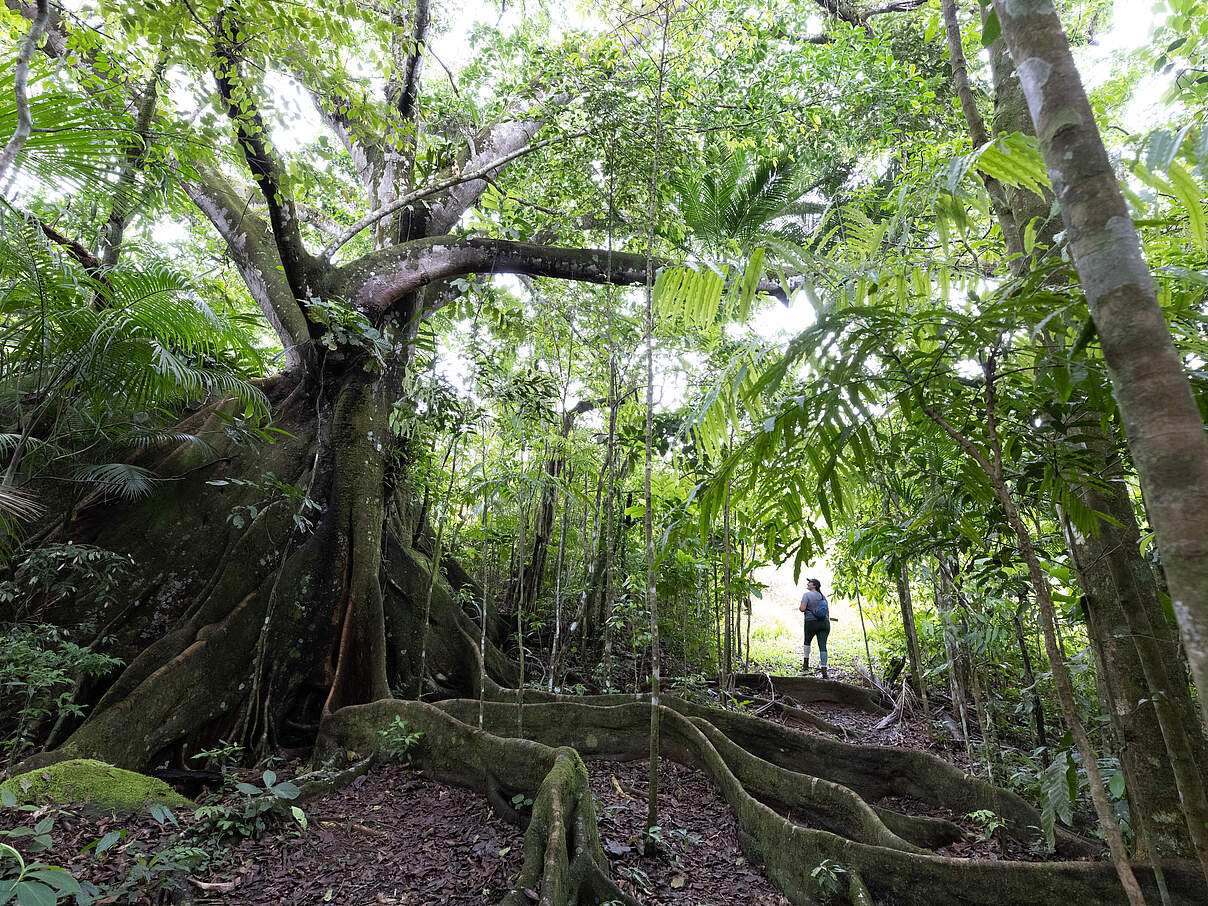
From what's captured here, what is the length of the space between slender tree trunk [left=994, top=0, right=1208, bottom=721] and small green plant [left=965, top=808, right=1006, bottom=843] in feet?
10.1

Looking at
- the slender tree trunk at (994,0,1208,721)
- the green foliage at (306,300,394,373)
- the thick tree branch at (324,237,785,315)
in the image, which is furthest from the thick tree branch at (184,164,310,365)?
the slender tree trunk at (994,0,1208,721)

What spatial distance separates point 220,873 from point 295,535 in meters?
2.91

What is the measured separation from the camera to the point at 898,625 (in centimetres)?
791

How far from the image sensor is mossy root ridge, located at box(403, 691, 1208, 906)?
8.02ft

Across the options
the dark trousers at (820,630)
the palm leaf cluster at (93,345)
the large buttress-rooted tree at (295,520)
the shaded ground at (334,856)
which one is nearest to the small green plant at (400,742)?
the shaded ground at (334,856)

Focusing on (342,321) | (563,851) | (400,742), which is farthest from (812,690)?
(342,321)

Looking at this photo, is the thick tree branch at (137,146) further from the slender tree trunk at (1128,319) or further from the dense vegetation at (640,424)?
the slender tree trunk at (1128,319)

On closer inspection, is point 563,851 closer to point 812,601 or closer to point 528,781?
point 528,781

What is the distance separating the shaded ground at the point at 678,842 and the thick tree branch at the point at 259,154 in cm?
459

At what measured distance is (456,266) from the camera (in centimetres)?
573

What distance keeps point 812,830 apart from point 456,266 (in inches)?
205

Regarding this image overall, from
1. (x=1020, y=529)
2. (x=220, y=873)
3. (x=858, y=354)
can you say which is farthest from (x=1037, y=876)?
(x=220, y=873)

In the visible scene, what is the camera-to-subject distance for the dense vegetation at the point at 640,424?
165 centimetres

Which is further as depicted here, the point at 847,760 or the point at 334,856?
the point at 847,760
